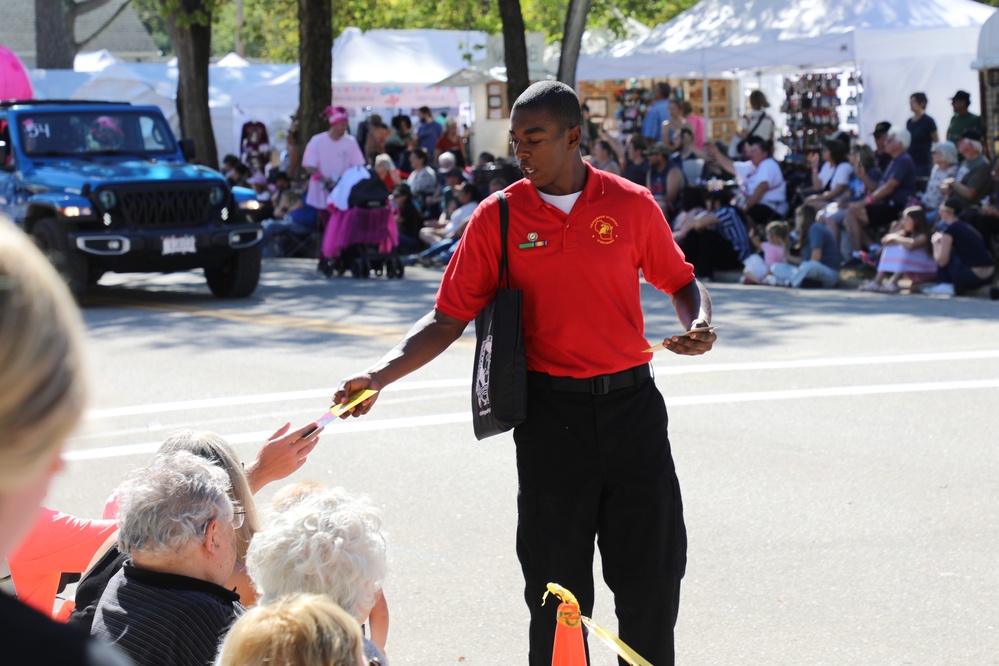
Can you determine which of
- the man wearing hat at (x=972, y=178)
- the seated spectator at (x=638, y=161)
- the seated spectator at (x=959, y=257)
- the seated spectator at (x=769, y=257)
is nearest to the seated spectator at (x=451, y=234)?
the seated spectator at (x=638, y=161)

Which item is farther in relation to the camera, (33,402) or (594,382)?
(594,382)

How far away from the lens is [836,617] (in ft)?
17.0

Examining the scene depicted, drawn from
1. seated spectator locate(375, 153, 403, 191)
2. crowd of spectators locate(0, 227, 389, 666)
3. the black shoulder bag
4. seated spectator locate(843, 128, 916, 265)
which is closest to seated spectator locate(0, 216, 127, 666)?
crowd of spectators locate(0, 227, 389, 666)

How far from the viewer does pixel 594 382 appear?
3916mm

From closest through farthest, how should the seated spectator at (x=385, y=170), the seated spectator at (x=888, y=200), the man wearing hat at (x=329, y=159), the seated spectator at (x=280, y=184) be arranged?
the seated spectator at (x=888, y=200), the man wearing hat at (x=329, y=159), the seated spectator at (x=385, y=170), the seated spectator at (x=280, y=184)

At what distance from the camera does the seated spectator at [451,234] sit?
1875 centimetres

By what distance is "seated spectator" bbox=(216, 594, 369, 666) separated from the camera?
246 cm

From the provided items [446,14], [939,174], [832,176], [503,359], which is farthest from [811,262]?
[446,14]

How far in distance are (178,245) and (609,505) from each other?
11.6 metres

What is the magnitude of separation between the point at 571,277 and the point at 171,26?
24.8 meters

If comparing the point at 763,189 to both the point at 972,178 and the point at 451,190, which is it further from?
the point at 451,190

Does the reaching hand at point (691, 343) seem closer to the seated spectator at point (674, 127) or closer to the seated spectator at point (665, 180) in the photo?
the seated spectator at point (665, 180)

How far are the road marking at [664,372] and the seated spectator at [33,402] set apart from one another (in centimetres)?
829

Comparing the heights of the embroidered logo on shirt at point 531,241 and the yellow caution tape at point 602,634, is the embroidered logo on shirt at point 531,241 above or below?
above
